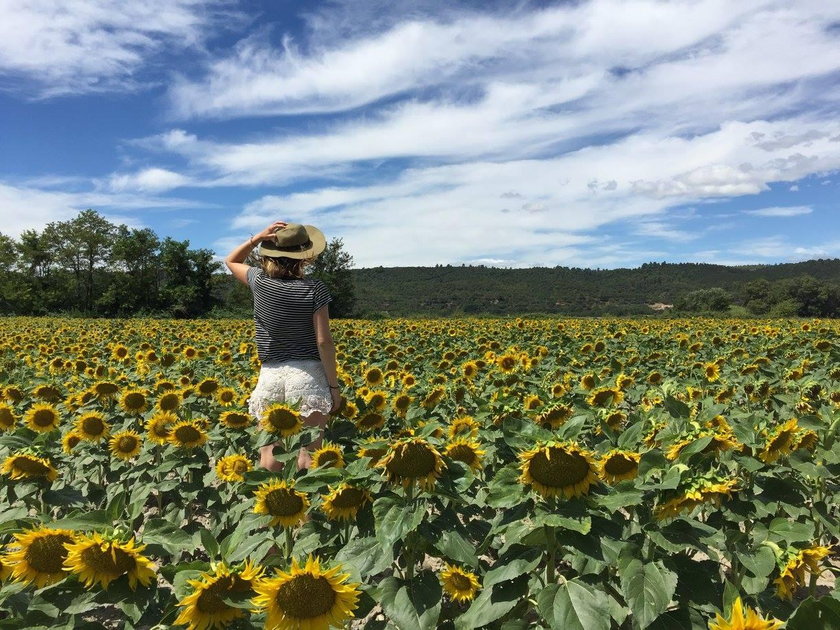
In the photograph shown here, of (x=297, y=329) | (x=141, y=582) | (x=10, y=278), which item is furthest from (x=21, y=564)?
(x=10, y=278)

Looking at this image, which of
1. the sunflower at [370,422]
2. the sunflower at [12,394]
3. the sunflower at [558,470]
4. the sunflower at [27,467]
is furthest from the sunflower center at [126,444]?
the sunflower at [558,470]

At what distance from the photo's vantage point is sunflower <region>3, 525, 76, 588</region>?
74.2 inches

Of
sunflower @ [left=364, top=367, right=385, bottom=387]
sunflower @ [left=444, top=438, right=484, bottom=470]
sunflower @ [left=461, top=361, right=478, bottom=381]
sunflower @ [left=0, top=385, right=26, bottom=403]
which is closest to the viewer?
sunflower @ [left=444, top=438, right=484, bottom=470]

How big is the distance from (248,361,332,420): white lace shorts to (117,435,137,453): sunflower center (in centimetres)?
90

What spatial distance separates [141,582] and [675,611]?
1.80 meters

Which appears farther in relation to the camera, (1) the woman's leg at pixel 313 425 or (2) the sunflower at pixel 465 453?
(1) the woman's leg at pixel 313 425

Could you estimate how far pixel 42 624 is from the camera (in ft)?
6.09

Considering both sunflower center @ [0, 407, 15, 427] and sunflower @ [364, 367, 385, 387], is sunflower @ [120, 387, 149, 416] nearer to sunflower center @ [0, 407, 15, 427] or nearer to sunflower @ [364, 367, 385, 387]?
sunflower center @ [0, 407, 15, 427]

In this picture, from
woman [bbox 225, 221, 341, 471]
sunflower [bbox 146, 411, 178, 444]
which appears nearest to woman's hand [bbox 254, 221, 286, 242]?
woman [bbox 225, 221, 341, 471]

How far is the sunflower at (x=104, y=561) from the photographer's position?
1.72 m

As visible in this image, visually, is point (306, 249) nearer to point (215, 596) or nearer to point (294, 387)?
point (294, 387)

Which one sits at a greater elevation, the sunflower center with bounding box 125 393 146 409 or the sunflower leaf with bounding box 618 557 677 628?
the sunflower center with bounding box 125 393 146 409

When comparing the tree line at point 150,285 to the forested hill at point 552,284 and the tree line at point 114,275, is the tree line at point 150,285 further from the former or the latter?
the forested hill at point 552,284

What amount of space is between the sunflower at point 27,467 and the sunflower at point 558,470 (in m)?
2.43
